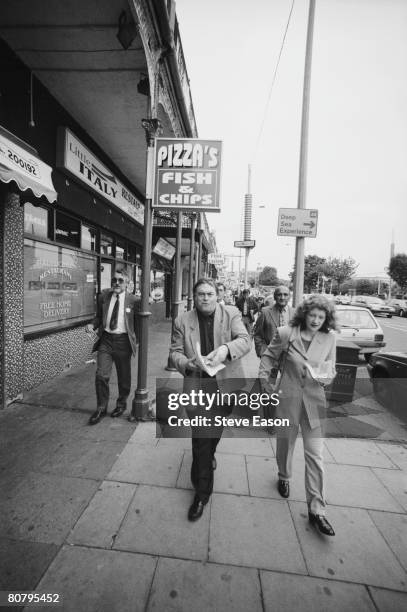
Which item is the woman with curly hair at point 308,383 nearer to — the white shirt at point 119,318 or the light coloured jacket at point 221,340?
the light coloured jacket at point 221,340

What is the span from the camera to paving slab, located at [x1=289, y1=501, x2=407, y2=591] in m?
1.89

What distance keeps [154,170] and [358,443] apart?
4501mm

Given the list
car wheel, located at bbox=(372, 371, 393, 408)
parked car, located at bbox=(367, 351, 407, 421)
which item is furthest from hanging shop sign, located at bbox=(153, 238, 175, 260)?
car wheel, located at bbox=(372, 371, 393, 408)

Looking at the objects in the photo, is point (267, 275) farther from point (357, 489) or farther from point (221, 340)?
point (221, 340)

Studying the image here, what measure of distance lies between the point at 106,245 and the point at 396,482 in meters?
7.51

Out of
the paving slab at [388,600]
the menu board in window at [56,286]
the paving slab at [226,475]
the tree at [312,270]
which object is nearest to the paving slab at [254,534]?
the paving slab at [226,475]

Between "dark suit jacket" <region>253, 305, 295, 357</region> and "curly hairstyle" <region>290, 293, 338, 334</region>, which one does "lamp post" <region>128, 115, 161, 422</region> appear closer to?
"dark suit jacket" <region>253, 305, 295, 357</region>

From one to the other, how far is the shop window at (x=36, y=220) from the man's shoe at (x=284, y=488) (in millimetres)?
5017

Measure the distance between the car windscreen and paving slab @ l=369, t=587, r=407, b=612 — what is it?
6.43m

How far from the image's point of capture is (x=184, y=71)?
5.18 metres

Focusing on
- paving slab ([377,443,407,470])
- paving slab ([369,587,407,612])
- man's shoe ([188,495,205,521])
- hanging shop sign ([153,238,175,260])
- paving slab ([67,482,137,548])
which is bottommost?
paving slab ([377,443,407,470])

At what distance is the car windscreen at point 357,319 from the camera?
764cm

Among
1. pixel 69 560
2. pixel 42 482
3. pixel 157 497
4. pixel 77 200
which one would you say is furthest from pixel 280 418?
pixel 77 200

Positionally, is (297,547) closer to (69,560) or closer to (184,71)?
(69,560)
